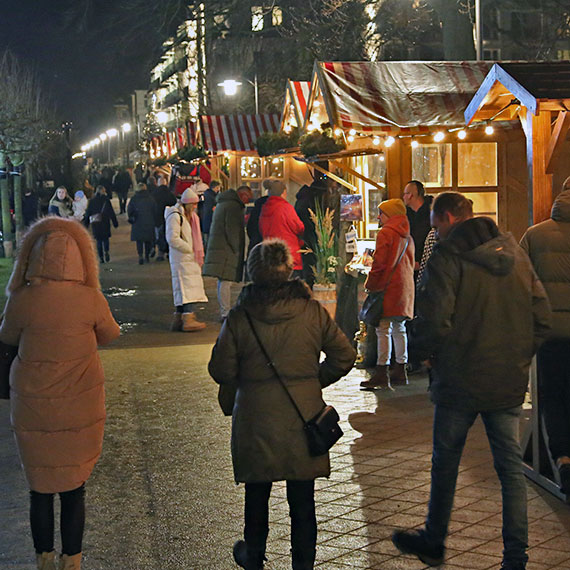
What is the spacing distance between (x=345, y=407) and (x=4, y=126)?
24204 mm

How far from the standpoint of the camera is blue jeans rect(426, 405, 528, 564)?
468 cm

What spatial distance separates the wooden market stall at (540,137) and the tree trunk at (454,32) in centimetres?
1317

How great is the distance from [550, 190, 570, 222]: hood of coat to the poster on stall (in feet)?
19.0

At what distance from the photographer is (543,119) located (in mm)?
6504

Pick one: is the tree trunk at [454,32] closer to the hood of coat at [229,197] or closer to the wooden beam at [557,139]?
the hood of coat at [229,197]

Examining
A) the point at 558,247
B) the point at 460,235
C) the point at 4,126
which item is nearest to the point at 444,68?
the point at 558,247

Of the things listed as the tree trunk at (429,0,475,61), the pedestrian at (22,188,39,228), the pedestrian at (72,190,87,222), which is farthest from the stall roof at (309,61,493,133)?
the pedestrian at (22,188,39,228)

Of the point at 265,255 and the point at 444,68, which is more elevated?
the point at 444,68

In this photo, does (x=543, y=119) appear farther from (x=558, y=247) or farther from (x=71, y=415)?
Result: (x=71, y=415)

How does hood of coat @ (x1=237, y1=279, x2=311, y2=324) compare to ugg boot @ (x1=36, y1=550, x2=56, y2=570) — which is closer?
hood of coat @ (x1=237, y1=279, x2=311, y2=324)

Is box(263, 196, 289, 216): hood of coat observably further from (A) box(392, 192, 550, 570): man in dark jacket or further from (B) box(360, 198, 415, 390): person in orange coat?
(A) box(392, 192, 550, 570): man in dark jacket

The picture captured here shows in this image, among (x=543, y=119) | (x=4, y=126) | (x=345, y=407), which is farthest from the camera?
(x=4, y=126)

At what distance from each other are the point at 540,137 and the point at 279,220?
683 cm

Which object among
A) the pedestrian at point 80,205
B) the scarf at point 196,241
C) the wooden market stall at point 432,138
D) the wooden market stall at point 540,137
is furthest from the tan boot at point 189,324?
the pedestrian at point 80,205
